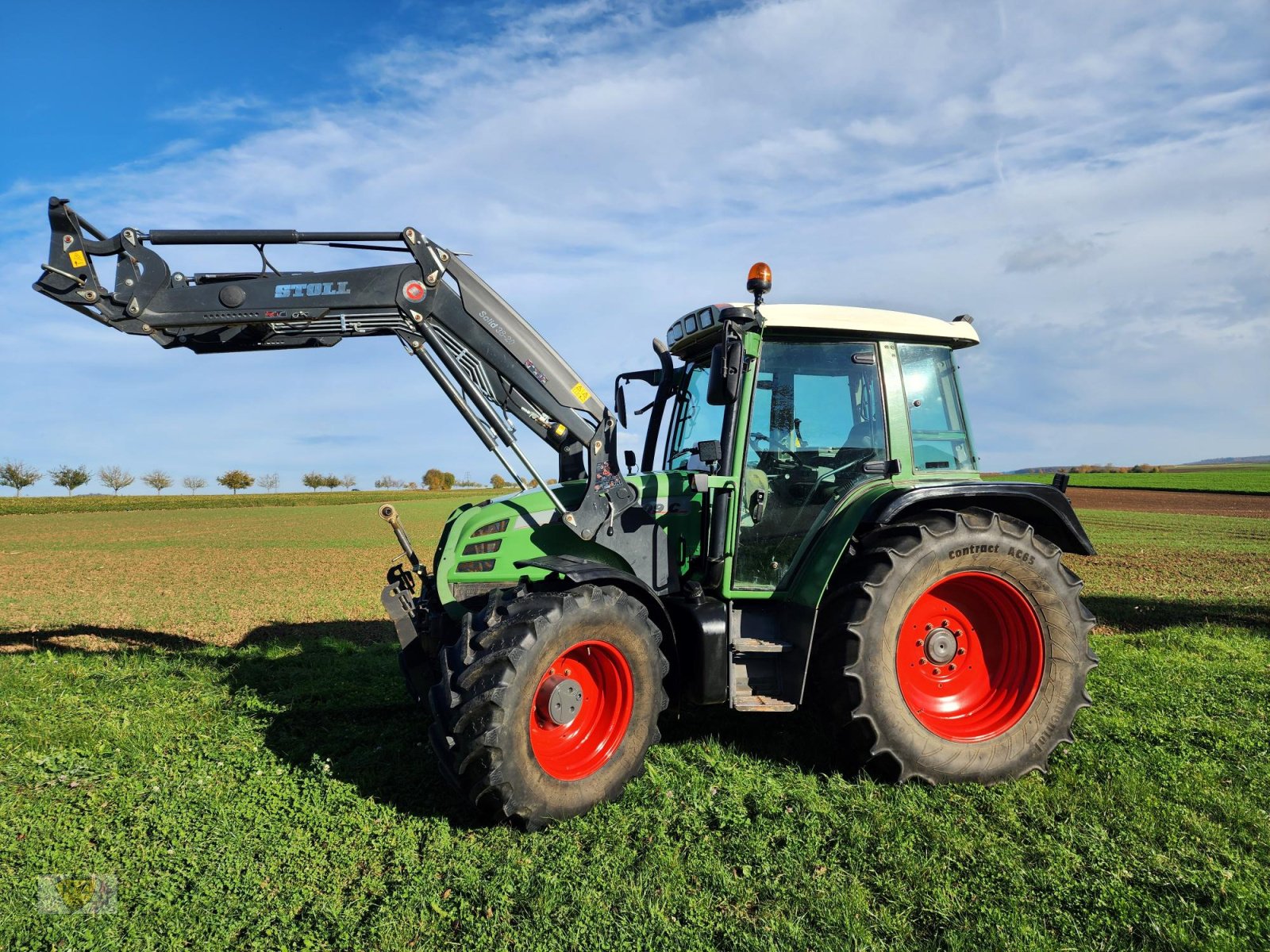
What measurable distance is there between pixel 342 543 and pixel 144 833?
19737mm

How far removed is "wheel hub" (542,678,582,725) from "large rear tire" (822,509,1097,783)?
1.50 meters

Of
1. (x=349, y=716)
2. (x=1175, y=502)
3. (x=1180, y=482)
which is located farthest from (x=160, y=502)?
(x=1180, y=482)

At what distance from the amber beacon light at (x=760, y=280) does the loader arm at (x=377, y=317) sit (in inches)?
53.3

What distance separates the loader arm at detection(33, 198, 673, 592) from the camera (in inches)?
188

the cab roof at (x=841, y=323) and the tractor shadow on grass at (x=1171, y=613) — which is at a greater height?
the cab roof at (x=841, y=323)

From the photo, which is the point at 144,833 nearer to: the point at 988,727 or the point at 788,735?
the point at 788,735

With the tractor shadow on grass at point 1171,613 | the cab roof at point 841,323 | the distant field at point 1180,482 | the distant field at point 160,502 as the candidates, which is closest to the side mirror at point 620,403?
the cab roof at point 841,323

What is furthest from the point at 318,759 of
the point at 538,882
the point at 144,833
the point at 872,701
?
the point at 872,701

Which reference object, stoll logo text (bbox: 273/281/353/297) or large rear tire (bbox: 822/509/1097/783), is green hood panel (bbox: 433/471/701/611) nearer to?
large rear tire (bbox: 822/509/1097/783)

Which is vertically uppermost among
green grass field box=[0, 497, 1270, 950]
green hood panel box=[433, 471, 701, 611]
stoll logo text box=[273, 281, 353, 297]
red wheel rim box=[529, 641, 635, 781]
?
stoll logo text box=[273, 281, 353, 297]

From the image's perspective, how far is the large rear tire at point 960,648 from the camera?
4.45m

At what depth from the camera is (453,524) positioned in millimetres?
5289

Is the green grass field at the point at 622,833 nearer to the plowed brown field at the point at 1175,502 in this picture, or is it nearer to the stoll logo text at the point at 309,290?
the stoll logo text at the point at 309,290

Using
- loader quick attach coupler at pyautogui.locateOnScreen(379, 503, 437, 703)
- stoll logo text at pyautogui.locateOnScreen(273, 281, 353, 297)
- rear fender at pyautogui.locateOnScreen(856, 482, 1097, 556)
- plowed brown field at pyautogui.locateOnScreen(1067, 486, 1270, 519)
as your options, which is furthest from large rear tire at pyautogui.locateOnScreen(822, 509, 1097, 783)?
plowed brown field at pyautogui.locateOnScreen(1067, 486, 1270, 519)
